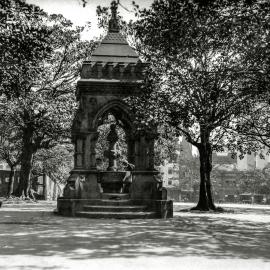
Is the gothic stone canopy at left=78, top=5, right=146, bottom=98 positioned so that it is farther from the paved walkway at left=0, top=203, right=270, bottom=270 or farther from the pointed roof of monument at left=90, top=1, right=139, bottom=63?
the paved walkway at left=0, top=203, right=270, bottom=270

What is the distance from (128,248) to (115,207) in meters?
8.04

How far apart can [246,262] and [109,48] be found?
13.5 meters

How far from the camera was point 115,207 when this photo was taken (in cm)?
1678

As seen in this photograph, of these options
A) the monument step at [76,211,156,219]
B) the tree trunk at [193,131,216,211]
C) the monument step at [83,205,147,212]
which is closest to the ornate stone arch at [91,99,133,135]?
the monument step at [83,205,147,212]

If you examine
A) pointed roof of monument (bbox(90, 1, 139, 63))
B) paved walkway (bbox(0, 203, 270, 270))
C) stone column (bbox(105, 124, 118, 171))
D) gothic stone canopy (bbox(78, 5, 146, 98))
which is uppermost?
pointed roof of monument (bbox(90, 1, 139, 63))

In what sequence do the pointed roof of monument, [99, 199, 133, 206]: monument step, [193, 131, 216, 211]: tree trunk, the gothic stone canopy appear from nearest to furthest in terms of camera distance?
1. [99, 199, 133, 206]: monument step
2. the gothic stone canopy
3. the pointed roof of monument
4. [193, 131, 216, 211]: tree trunk

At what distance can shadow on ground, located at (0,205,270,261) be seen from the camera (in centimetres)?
→ 821

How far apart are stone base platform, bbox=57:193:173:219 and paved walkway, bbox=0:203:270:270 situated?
3404 millimetres

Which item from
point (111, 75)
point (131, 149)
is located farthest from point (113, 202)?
point (111, 75)

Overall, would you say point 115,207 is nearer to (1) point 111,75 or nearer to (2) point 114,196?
(2) point 114,196

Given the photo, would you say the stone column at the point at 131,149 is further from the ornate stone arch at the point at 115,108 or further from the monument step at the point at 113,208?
the monument step at the point at 113,208

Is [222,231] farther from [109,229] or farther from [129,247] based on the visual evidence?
[129,247]

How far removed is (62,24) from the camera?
3344 cm

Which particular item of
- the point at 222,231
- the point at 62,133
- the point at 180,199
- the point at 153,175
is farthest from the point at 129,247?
the point at 180,199
